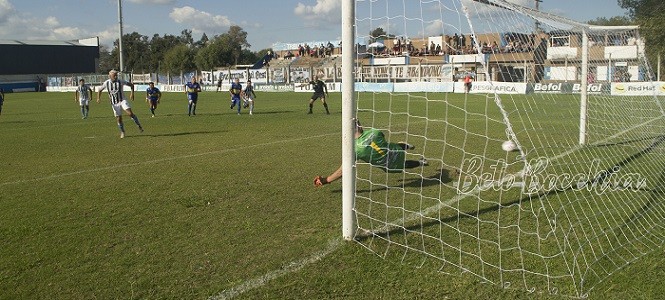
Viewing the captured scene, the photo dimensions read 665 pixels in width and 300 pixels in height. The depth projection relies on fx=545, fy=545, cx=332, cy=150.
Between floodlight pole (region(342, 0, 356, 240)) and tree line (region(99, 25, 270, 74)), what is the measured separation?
65188 millimetres

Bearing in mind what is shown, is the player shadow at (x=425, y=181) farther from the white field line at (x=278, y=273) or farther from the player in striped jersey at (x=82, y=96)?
the player in striped jersey at (x=82, y=96)

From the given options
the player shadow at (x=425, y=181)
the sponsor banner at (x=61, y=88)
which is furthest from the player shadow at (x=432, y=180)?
the sponsor banner at (x=61, y=88)

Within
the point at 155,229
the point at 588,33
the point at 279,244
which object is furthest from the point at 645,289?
the point at 588,33

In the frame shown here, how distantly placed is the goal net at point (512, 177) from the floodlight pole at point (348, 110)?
0.13ft

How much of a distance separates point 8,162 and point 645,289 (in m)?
10.9

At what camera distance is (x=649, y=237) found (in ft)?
17.3

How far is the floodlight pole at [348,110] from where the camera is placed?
4941 millimetres

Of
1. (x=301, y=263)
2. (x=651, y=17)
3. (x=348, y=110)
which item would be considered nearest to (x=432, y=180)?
(x=348, y=110)

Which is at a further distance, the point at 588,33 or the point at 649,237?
the point at 588,33

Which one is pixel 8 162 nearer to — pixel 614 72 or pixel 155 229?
pixel 155 229

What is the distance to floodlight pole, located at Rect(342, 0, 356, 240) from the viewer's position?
494 cm

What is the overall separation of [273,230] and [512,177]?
4206 millimetres

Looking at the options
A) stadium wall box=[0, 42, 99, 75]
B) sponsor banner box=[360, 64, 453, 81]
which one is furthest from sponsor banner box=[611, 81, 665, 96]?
stadium wall box=[0, 42, 99, 75]

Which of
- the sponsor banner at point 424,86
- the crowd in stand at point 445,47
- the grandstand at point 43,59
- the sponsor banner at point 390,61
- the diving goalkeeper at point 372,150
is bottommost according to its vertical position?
the diving goalkeeper at point 372,150
